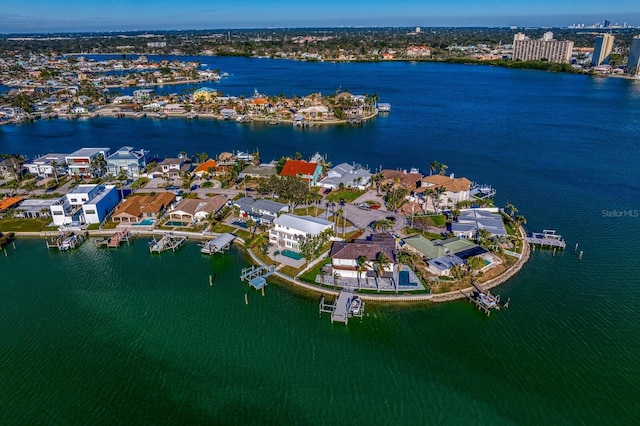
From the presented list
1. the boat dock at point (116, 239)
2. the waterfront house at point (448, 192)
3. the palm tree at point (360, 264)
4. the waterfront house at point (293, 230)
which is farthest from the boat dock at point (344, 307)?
the boat dock at point (116, 239)

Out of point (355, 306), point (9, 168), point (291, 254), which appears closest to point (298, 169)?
point (291, 254)

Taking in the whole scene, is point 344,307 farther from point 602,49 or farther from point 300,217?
point 602,49

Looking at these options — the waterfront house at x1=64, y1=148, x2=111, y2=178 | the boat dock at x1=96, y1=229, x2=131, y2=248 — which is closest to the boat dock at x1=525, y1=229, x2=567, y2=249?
the boat dock at x1=96, y1=229, x2=131, y2=248

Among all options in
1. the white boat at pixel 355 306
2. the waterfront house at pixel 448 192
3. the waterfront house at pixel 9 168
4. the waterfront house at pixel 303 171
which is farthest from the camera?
the waterfront house at pixel 9 168

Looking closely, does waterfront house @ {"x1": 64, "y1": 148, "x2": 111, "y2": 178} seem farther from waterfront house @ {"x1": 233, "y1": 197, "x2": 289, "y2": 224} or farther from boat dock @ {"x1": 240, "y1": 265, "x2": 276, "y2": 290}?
boat dock @ {"x1": 240, "y1": 265, "x2": 276, "y2": 290}

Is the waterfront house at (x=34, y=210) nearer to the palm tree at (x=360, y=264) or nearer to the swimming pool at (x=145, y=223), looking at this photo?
the swimming pool at (x=145, y=223)

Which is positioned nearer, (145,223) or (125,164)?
(145,223)
